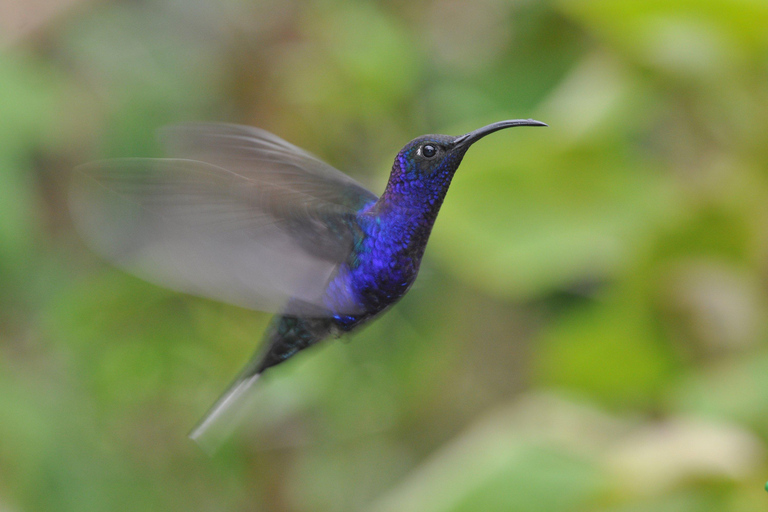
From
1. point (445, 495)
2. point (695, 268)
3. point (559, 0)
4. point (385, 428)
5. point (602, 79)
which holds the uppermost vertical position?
point (559, 0)

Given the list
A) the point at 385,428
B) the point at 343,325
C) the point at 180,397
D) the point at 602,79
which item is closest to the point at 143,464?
the point at 180,397

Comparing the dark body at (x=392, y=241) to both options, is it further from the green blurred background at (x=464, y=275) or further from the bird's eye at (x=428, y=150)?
the green blurred background at (x=464, y=275)

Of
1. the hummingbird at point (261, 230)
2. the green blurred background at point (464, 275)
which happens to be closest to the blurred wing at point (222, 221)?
the hummingbird at point (261, 230)

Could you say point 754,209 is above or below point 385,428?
above

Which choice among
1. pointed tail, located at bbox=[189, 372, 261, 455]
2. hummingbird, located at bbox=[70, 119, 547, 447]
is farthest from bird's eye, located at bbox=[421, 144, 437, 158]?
pointed tail, located at bbox=[189, 372, 261, 455]

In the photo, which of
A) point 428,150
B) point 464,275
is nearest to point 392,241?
point 428,150

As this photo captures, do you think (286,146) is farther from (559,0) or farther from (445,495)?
(559,0)

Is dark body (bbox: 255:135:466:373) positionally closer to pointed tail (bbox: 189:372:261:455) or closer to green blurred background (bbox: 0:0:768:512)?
pointed tail (bbox: 189:372:261:455)
